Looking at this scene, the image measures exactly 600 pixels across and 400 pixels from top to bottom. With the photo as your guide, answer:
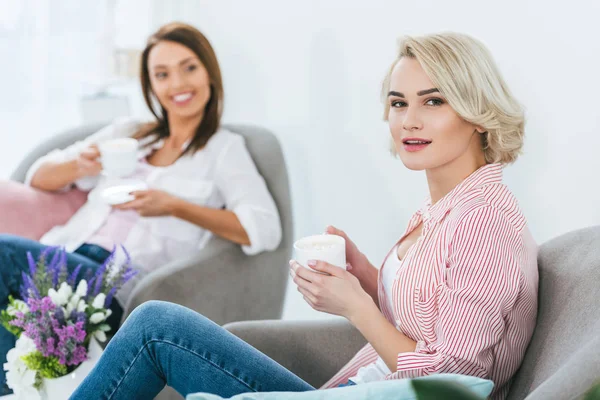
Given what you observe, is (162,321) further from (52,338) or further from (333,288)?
(52,338)

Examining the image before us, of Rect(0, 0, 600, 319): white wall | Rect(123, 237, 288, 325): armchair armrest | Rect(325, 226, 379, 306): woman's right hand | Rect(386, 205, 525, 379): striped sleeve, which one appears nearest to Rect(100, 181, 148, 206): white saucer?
Rect(123, 237, 288, 325): armchair armrest

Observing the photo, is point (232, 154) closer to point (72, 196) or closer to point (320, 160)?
point (320, 160)

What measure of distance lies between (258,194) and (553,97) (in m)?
0.89

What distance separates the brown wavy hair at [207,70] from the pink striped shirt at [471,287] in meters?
1.11

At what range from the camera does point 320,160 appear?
2.39 meters

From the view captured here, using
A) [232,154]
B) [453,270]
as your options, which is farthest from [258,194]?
[453,270]

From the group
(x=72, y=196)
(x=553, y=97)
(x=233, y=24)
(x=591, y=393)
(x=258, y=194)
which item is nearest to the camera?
(x=591, y=393)

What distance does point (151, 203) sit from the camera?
2.05 metres

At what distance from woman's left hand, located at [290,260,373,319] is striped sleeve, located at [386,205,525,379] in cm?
12

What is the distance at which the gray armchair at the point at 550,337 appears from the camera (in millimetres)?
927

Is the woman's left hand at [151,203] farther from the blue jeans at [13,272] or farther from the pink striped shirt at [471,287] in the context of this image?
the pink striped shirt at [471,287]

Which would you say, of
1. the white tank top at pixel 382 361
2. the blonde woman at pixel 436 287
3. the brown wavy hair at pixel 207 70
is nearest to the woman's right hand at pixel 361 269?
the white tank top at pixel 382 361

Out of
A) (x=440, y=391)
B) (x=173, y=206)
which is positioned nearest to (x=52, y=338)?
(x=173, y=206)

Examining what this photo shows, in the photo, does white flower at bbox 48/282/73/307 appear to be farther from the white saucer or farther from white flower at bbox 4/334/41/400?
the white saucer
